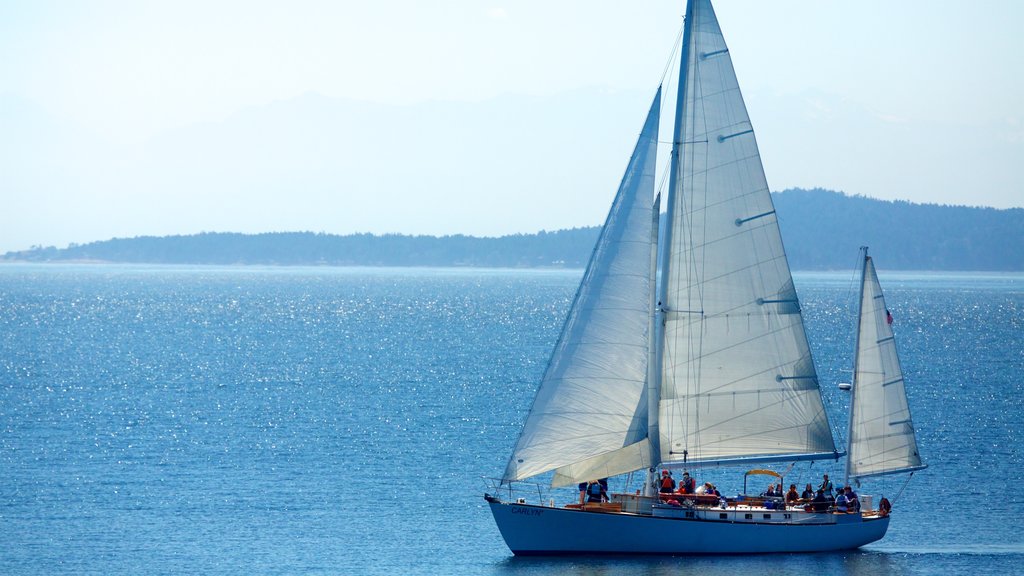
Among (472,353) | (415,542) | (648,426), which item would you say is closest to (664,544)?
(648,426)

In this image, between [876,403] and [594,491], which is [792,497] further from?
[594,491]

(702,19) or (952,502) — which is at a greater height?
(702,19)

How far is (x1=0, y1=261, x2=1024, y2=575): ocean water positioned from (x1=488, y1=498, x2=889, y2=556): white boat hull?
46 cm

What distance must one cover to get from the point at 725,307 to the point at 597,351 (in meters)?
3.94

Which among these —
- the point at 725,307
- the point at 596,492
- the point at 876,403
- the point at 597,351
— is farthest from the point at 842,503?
the point at 597,351

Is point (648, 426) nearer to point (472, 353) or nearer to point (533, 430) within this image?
point (533, 430)

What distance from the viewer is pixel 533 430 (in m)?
39.1

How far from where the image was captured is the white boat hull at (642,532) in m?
38.9

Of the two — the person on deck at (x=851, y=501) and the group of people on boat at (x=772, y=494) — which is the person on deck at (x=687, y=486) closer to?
the group of people on boat at (x=772, y=494)

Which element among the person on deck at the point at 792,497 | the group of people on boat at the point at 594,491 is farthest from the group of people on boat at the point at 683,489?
the person on deck at the point at 792,497

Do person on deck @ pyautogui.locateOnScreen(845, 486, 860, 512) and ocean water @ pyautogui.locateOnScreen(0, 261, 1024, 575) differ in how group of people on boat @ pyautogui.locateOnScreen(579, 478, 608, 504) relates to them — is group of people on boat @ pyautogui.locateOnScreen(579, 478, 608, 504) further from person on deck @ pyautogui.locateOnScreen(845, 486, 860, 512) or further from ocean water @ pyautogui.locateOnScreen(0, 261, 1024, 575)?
person on deck @ pyautogui.locateOnScreen(845, 486, 860, 512)

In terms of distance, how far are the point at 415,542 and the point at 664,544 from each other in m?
8.27

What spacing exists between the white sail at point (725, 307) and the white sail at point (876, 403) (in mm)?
2390

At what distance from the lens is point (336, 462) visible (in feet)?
188
